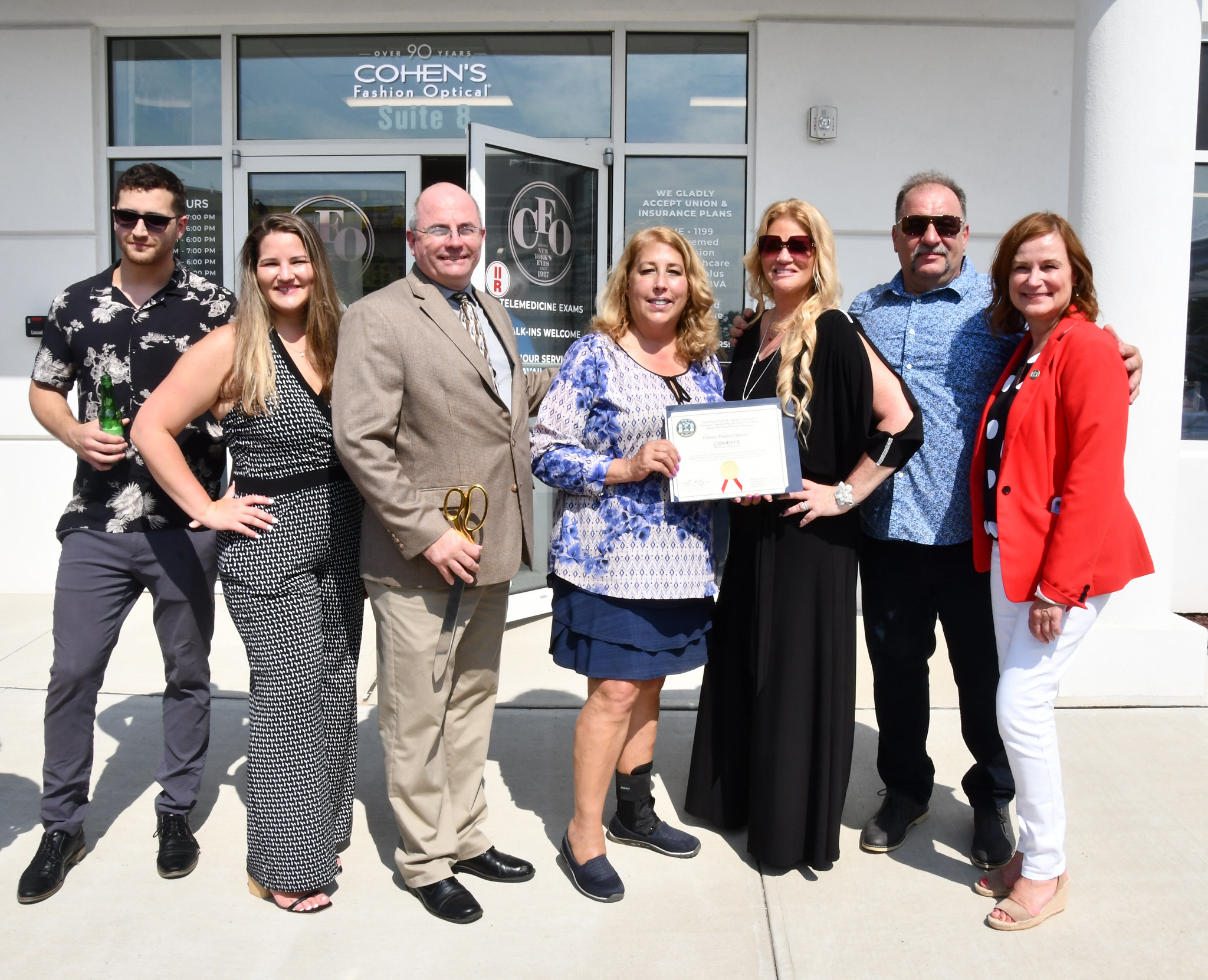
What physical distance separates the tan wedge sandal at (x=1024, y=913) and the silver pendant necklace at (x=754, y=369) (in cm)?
162

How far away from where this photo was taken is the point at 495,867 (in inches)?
119

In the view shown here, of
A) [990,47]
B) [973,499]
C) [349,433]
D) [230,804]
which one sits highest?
[990,47]

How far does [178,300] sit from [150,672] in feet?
8.16

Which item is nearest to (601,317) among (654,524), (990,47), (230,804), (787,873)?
(654,524)

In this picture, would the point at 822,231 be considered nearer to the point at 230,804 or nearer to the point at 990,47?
the point at 230,804

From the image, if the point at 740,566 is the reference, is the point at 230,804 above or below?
below

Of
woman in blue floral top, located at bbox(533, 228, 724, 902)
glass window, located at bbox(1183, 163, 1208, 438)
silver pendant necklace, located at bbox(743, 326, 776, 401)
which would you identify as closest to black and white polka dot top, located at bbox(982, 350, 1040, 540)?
silver pendant necklace, located at bbox(743, 326, 776, 401)

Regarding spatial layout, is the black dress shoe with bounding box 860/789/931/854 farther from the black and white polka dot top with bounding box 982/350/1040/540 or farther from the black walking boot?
the black and white polka dot top with bounding box 982/350/1040/540

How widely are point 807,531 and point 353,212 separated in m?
4.59

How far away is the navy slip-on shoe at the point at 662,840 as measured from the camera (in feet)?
10.4

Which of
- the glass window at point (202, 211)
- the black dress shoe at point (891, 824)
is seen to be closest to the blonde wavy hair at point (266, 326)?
the black dress shoe at point (891, 824)

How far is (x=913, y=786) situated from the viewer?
11.0ft

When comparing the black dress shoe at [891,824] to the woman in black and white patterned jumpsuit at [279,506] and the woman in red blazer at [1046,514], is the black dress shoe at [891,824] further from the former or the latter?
the woman in black and white patterned jumpsuit at [279,506]

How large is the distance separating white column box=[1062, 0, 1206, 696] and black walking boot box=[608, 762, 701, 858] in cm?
235
